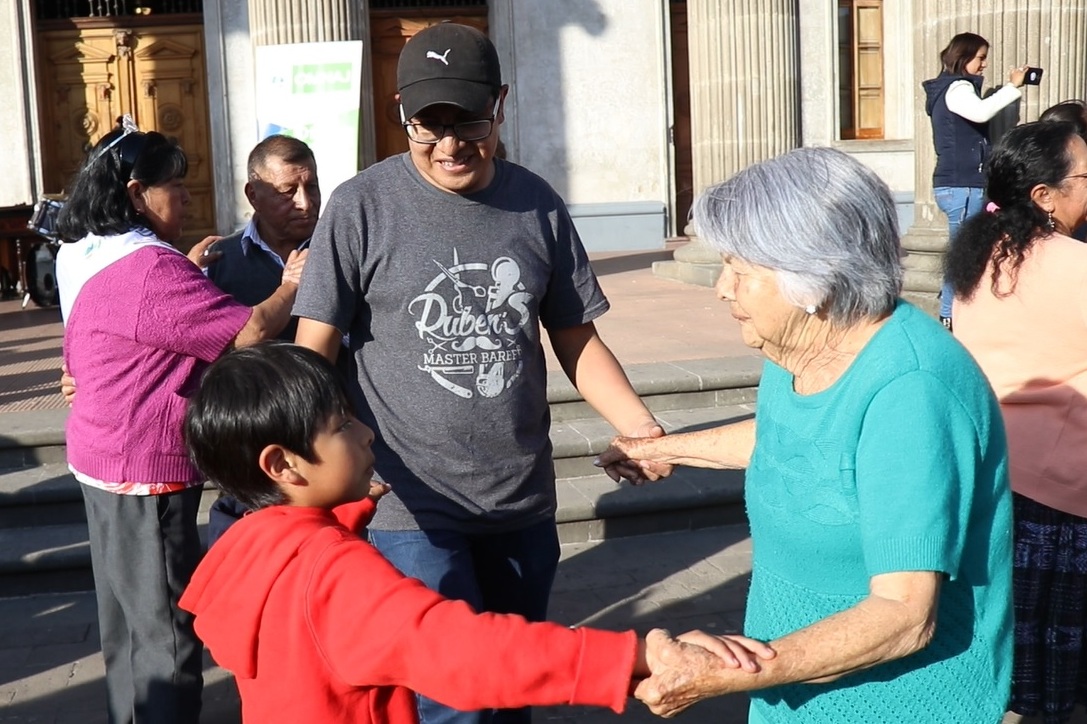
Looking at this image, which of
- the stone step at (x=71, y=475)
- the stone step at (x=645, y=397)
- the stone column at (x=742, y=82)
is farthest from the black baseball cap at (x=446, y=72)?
the stone column at (x=742, y=82)

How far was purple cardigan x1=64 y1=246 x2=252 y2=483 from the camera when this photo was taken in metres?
3.30

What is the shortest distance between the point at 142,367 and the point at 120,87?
41.7ft

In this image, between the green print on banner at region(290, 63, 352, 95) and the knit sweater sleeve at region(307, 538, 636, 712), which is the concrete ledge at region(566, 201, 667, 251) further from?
the knit sweater sleeve at region(307, 538, 636, 712)

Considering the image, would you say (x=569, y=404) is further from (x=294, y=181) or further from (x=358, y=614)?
(x=358, y=614)

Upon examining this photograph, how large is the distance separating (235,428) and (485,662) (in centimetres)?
57

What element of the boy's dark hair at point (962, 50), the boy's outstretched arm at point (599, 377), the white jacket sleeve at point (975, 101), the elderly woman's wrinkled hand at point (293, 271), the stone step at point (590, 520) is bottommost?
the stone step at point (590, 520)

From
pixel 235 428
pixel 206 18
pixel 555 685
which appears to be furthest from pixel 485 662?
pixel 206 18

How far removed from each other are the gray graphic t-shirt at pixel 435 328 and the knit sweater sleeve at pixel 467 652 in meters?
0.98

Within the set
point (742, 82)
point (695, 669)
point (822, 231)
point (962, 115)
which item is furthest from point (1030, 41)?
point (695, 669)

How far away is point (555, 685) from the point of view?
189cm

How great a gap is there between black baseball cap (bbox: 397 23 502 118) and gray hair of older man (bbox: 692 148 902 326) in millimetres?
900

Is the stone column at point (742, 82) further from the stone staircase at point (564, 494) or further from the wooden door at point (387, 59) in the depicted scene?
the stone staircase at point (564, 494)

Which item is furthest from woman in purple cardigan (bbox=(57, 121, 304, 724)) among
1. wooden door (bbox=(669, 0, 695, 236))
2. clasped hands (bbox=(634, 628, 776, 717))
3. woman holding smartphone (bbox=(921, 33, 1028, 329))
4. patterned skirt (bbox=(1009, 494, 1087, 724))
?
wooden door (bbox=(669, 0, 695, 236))

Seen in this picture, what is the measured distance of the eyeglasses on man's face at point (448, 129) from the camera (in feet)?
9.36
